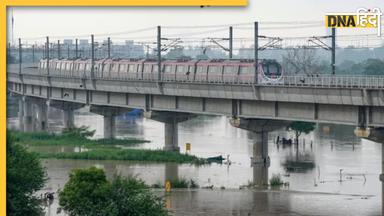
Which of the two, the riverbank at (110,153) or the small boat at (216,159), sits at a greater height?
the riverbank at (110,153)

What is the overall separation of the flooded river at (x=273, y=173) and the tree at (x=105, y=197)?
23.0 ft

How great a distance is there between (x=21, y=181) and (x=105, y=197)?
337 centimetres

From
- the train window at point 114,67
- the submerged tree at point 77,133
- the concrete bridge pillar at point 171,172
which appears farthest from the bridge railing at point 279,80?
the concrete bridge pillar at point 171,172

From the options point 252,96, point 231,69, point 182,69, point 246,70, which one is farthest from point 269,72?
point 182,69

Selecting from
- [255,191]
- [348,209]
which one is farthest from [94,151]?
[348,209]

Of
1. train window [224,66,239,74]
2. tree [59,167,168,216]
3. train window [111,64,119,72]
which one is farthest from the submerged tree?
tree [59,167,168,216]

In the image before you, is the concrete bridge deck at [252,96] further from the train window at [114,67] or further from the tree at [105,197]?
the tree at [105,197]

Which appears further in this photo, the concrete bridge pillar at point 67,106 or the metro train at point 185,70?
the concrete bridge pillar at point 67,106

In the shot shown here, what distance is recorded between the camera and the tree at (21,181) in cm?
2658

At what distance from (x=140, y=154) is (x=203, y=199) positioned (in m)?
18.6

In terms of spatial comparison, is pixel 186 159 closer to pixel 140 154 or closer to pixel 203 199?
pixel 140 154

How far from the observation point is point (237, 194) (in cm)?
4066

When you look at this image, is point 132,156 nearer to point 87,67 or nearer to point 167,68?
point 167,68

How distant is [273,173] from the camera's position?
49406 millimetres
